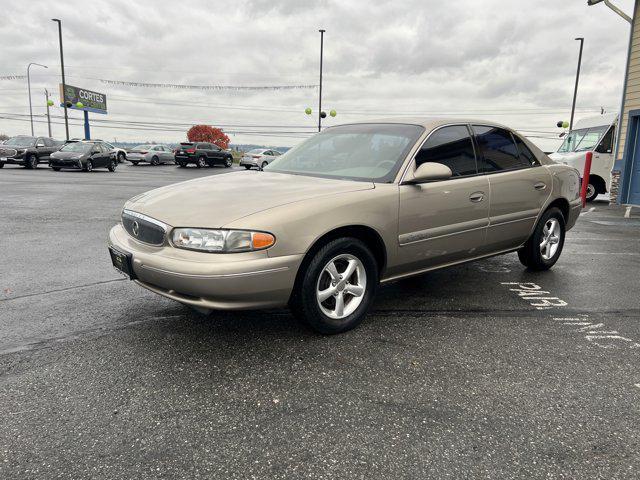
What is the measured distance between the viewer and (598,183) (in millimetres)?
14789

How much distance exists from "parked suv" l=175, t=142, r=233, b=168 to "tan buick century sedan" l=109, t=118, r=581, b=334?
29.2 metres

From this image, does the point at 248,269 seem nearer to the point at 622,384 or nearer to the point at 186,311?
the point at 186,311

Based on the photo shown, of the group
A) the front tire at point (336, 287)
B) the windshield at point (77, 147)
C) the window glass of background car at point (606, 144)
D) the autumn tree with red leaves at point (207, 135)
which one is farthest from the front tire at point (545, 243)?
the autumn tree with red leaves at point (207, 135)

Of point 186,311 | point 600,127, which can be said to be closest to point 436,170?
point 186,311

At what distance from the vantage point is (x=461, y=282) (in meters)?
5.03

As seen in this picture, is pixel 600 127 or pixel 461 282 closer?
pixel 461 282

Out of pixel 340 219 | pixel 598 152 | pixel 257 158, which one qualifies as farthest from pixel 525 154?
pixel 257 158

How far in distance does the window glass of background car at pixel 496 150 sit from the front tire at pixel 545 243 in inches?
28.9

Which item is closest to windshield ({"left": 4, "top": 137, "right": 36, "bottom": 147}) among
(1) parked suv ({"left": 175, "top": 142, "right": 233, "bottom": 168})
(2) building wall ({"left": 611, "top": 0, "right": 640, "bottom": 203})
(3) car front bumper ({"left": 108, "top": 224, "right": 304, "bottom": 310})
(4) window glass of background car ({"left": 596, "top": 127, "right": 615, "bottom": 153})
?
(1) parked suv ({"left": 175, "top": 142, "right": 233, "bottom": 168})

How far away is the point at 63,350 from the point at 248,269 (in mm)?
1369

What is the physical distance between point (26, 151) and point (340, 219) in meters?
25.8

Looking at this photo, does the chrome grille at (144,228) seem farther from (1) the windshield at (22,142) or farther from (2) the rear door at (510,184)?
(1) the windshield at (22,142)

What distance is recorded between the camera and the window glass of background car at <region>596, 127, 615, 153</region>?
1428cm

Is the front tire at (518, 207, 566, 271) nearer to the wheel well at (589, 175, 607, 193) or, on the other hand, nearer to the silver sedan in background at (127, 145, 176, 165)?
the wheel well at (589, 175, 607, 193)
